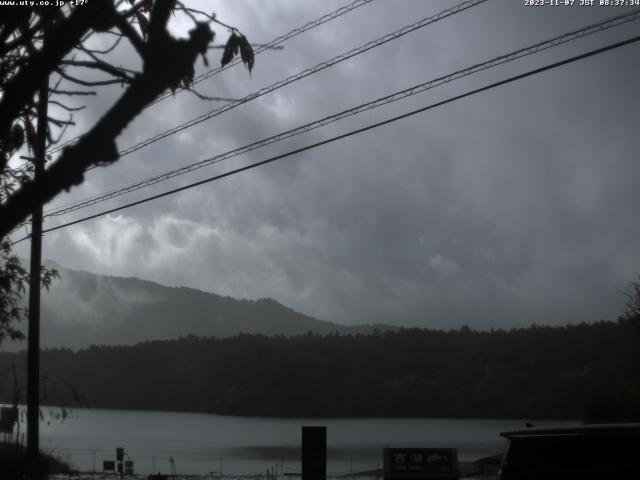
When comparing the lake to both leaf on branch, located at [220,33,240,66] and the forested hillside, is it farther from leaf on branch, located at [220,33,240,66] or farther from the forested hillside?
leaf on branch, located at [220,33,240,66]

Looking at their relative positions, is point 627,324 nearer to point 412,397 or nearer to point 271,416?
point 412,397

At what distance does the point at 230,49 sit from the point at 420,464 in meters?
12.9

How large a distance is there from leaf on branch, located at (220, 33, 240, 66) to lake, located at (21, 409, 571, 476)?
55.7 meters

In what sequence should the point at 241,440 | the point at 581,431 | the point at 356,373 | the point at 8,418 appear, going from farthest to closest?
the point at 356,373 → the point at 241,440 → the point at 8,418 → the point at 581,431

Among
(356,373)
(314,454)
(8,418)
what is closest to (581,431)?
(314,454)

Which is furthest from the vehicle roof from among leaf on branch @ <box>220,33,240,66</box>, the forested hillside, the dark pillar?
the forested hillside

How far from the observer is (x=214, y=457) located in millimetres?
91875

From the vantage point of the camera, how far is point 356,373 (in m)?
160

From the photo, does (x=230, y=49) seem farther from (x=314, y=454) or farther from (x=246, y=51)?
(x=314, y=454)

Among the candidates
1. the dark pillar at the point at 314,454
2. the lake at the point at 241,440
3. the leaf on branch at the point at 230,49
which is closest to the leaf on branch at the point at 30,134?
the leaf on branch at the point at 230,49

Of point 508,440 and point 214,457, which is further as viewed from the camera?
point 214,457

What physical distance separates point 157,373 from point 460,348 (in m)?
60.3

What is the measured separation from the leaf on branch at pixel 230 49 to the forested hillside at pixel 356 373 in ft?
396

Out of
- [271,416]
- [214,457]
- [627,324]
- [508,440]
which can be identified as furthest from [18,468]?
[271,416]
